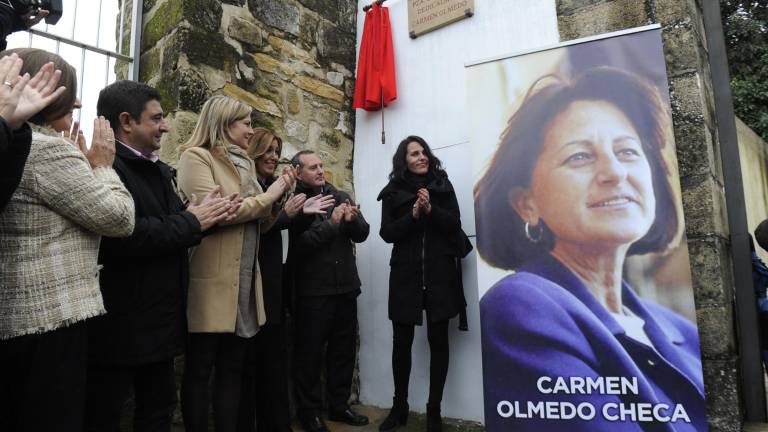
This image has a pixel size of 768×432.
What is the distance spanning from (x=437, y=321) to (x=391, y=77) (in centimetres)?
189

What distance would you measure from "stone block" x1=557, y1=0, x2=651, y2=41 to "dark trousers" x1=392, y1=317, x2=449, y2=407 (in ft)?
6.04

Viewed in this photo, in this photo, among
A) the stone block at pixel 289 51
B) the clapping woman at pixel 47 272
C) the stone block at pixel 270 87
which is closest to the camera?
the clapping woman at pixel 47 272

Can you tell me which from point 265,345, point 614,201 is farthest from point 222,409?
point 614,201

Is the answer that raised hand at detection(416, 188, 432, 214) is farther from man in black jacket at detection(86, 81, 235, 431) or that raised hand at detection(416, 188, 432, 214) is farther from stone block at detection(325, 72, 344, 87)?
stone block at detection(325, 72, 344, 87)

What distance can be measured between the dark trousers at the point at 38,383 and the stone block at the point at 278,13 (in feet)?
9.01

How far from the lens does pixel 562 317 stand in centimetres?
246

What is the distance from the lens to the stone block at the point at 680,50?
269cm

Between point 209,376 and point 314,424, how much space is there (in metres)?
0.94

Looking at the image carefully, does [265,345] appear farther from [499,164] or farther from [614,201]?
[614,201]

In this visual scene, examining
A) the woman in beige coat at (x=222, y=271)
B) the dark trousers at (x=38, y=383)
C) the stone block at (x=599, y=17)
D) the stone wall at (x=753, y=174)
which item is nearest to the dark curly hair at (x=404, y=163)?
the woman in beige coat at (x=222, y=271)

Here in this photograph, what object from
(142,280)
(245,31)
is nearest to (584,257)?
(142,280)

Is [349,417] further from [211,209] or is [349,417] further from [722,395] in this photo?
[722,395]

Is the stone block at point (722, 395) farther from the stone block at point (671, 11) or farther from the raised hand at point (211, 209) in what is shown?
the raised hand at point (211, 209)

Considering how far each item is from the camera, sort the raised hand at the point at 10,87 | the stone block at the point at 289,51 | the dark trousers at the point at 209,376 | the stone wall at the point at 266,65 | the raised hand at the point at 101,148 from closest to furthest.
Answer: the raised hand at the point at 10,87
the raised hand at the point at 101,148
the dark trousers at the point at 209,376
the stone wall at the point at 266,65
the stone block at the point at 289,51
